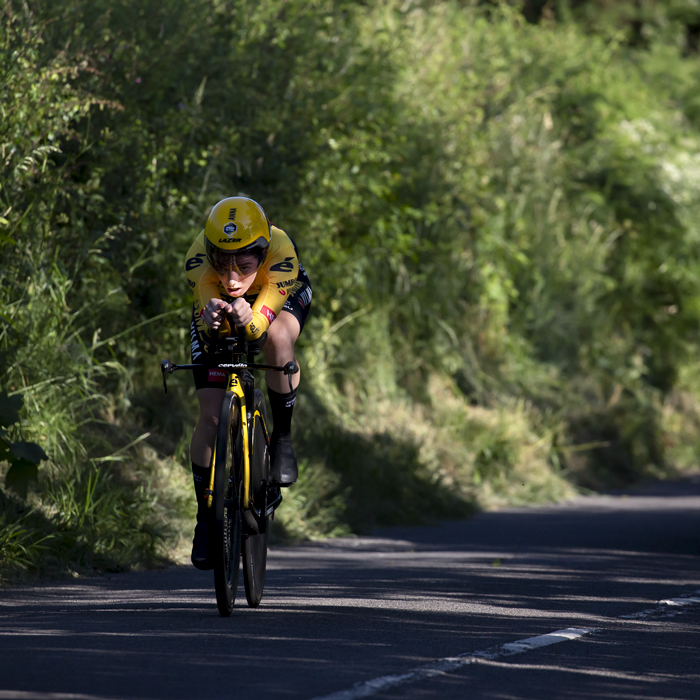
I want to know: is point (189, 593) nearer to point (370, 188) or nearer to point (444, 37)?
point (370, 188)

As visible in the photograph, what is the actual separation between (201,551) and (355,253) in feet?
Result: 24.8

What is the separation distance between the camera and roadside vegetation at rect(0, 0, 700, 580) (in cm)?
873

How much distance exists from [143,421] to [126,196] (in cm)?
193

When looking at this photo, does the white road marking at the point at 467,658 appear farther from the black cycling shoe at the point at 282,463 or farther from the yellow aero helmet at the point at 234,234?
the yellow aero helmet at the point at 234,234

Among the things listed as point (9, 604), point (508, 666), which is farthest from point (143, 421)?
point (508, 666)

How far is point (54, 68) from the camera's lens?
8789 millimetres

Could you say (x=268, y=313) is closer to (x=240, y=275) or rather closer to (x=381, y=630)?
(x=240, y=275)

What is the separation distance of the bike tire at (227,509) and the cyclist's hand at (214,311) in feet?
1.22

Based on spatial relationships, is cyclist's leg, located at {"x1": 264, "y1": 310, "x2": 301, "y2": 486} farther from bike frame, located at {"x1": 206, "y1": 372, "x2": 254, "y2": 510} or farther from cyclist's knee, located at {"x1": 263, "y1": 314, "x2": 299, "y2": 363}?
bike frame, located at {"x1": 206, "y1": 372, "x2": 254, "y2": 510}

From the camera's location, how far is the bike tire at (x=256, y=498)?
251 inches

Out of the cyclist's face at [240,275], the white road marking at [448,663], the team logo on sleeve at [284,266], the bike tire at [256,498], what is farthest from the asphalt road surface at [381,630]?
the team logo on sleeve at [284,266]

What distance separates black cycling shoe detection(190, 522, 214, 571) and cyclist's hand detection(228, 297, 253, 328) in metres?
1.06

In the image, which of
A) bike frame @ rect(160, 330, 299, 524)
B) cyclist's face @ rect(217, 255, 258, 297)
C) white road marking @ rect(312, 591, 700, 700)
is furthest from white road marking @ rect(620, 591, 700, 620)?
cyclist's face @ rect(217, 255, 258, 297)

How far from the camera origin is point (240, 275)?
A: 6520 millimetres
